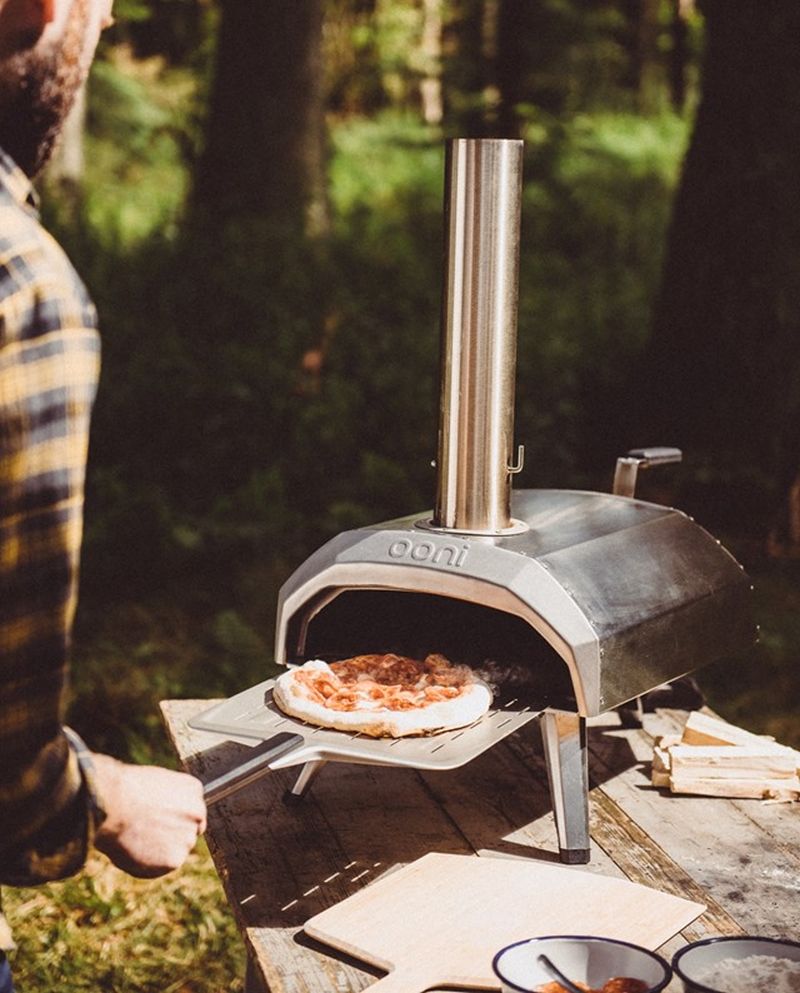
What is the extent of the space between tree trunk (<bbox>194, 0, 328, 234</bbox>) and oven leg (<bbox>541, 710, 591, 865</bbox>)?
805cm

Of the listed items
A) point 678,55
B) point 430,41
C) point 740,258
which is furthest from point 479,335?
point 430,41

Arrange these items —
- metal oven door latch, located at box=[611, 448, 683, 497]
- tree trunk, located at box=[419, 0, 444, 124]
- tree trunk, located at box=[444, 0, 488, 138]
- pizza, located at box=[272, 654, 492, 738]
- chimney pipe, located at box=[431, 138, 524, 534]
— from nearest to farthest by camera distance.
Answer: pizza, located at box=[272, 654, 492, 738], chimney pipe, located at box=[431, 138, 524, 534], metal oven door latch, located at box=[611, 448, 683, 497], tree trunk, located at box=[444, 0, 488, 138], tree trunk, located at box=[419, 0, 444, 124]

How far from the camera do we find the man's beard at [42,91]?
174 centimetres

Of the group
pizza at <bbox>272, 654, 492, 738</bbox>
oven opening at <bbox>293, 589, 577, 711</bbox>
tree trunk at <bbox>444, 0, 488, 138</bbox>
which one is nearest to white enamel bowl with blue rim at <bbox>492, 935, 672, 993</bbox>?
pizza at <bbox>272, 654, 492, 738</bbox>

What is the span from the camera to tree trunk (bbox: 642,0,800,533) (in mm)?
6418

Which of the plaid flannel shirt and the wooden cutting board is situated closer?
the plaid flannel shirt

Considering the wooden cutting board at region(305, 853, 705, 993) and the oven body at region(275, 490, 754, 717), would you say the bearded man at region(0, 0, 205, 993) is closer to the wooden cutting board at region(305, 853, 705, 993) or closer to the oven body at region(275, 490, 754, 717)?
the wooden cutting board at region(305, 853, 705, 993)

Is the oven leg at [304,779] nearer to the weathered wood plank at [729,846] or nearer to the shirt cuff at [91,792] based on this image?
the weathered wood plank at [729,846]

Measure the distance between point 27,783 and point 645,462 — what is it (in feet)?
7.22

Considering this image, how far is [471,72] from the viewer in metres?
18.2

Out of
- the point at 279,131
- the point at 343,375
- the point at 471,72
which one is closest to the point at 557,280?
the point at 279,131

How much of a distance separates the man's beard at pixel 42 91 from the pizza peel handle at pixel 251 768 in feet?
3.27

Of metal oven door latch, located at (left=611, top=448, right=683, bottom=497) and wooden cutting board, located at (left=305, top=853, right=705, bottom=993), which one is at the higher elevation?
metal oven door latch, located at (left=611, top=448, right=683, bottom=497)

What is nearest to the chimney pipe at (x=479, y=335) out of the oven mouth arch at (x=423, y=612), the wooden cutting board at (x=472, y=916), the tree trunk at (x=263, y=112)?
the oven mouth arch at (x=423, y=612)
